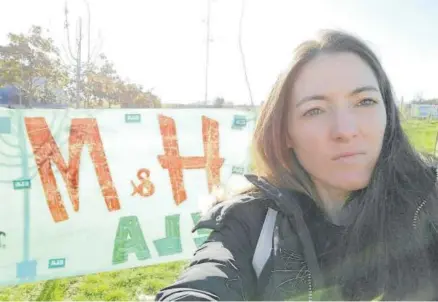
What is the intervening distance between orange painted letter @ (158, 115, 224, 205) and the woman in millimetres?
2119

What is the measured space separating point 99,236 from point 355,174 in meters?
2.45

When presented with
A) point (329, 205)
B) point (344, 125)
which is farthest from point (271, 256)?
point (344, 125)

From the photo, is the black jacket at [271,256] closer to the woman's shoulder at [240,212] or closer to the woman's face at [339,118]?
the woman's shoulder at [240,212]

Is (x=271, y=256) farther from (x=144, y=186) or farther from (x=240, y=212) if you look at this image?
(x=144, y=186)

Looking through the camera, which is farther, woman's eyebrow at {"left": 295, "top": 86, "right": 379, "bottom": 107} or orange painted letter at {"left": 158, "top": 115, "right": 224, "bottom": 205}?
orange painted letter at {"left": 158, "top": 115, "right": 224, "bottom": 205}

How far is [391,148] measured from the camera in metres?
A: 1.18

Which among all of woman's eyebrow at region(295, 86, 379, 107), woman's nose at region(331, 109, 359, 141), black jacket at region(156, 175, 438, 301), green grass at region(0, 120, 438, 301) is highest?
woman's eyebrow at region(295, 86, 379, 107)

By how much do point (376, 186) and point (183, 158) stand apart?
2367 millimetres

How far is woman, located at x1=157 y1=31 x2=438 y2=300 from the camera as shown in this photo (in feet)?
3.28

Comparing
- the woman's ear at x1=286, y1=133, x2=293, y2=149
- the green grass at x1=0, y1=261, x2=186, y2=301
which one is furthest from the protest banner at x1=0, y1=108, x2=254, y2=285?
the woman's ear at x1=286, y1=133, x2=293, y2=149

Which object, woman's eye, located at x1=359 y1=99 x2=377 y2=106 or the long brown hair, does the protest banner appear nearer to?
the long brown hair

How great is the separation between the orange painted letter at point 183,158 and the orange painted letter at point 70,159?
0.48m

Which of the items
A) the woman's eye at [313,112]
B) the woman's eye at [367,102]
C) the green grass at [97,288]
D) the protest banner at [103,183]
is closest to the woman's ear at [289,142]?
the woman's eye at [313,112]

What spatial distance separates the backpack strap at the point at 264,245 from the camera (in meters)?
1.04
